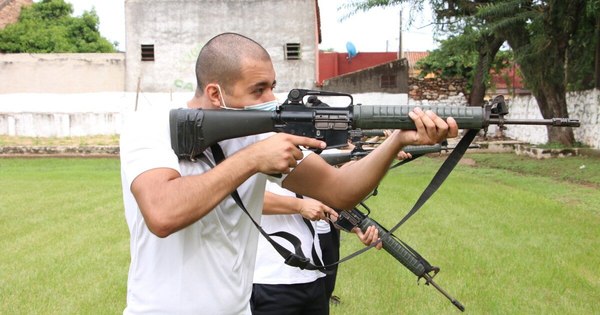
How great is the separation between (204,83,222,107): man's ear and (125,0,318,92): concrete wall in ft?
80.1

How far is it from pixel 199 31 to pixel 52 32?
15635 millimetres

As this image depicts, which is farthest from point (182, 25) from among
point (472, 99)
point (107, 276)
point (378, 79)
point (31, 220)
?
point (107, 276)

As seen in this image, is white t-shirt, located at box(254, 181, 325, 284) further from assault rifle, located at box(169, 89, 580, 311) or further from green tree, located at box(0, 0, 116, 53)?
green tree, located at box(0, 0, 116, 53)

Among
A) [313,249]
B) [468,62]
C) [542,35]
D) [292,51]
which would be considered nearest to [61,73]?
[292,51]

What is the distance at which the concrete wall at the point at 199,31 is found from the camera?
26625 millimetres

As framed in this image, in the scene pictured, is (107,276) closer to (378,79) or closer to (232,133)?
(232,133)

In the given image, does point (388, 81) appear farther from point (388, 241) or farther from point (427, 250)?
point (388, 241)

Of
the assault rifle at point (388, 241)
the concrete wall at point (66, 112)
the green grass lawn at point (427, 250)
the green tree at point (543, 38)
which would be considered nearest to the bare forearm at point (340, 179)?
the assault rifle at point (388, 241)

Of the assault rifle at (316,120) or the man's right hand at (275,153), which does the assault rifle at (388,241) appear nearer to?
the assault rifle at (316,120)

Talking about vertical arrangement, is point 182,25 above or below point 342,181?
above

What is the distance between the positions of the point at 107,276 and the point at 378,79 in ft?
63.5

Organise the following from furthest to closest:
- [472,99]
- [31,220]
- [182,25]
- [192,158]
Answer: [182,25] < [472,99] < [31,220] < [192,158]

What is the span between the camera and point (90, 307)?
243 inches

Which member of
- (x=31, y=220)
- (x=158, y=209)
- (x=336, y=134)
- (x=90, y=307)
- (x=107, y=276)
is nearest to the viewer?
(x=158, y=209)
